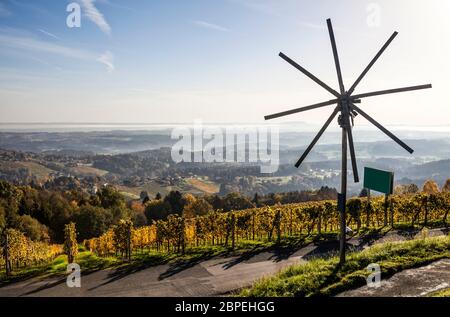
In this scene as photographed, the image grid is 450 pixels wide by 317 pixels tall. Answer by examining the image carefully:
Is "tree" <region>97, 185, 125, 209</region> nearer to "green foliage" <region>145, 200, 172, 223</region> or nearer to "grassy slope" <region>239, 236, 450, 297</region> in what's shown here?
"green foliage" <region>145, 200, 172, 223</region>

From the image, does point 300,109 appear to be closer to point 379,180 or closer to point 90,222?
point 379,180

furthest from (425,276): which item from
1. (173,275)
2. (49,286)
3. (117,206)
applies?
(117,206)

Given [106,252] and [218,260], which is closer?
[218,260]

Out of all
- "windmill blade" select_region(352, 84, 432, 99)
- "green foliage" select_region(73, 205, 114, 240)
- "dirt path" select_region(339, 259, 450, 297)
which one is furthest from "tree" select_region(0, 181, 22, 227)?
"dirt path" select_region(339, 259, 450, 297)

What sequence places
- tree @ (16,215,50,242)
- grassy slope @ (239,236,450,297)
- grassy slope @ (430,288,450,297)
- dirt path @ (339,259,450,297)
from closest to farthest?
1. grassy slope @ (430,288,450,297)
2. dirt path @ (339,259,450,297)
3. grassy slope @ (239,236,450,297)
4. tree @ (16,215,50,242)
